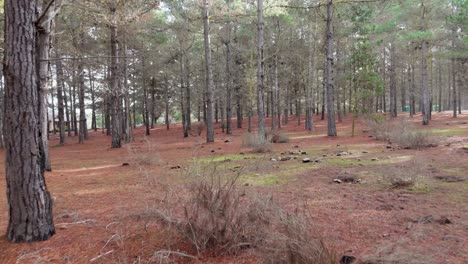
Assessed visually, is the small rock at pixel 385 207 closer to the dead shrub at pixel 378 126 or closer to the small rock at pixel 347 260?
the small rock at pixel 347 260

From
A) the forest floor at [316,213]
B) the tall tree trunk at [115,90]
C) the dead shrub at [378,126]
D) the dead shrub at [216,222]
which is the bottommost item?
the forest floor at [316,213]

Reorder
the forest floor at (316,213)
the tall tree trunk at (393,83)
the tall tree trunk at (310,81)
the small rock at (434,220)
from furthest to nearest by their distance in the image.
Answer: the tall tree trunk at (393,83) → the tall tree trunk at (310,81) → the small rock at (434,220) → the forest floor at (316,213)

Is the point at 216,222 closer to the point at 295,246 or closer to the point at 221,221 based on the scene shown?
the point at 221,221

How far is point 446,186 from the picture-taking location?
5.13 metres

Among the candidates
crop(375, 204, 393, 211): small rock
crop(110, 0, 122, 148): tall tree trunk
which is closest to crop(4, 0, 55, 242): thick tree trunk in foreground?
crop(375, 204, 393, 211): small rock

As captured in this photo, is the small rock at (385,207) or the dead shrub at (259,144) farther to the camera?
the dead shrub at (259,144)

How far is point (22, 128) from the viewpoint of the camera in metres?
3.18

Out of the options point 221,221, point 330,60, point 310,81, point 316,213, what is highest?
point 330,60

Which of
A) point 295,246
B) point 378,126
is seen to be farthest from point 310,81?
point 295,246

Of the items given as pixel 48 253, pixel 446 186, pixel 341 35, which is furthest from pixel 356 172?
pixel 341 35

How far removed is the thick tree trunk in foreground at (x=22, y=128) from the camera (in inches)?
124

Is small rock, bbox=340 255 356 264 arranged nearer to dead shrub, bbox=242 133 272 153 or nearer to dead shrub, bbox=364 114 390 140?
dead shrub, bbox=242 133 272 153

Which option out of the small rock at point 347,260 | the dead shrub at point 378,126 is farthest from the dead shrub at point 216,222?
the dead shrub at point 378,126

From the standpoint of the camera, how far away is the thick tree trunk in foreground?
315 cm
